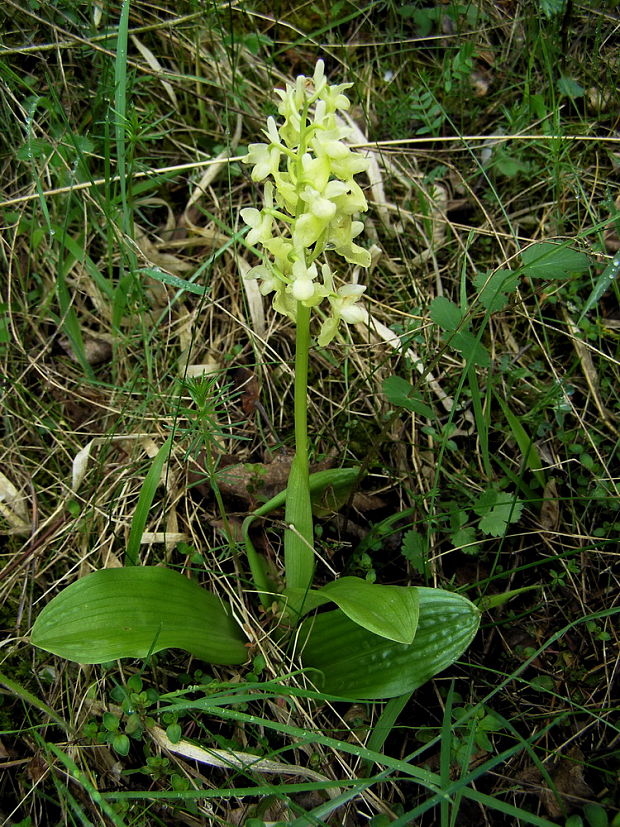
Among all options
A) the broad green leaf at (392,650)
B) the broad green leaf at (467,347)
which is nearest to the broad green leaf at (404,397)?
the broad green leaf at (467,347)

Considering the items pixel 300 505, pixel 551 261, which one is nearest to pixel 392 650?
pixel 300 505

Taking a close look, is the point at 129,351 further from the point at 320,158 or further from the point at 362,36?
the point at 362,36

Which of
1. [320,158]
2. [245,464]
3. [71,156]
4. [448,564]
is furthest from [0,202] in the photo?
[448,564]

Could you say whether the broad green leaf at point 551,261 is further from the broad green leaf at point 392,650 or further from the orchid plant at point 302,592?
the broad green leaf at point 392,650

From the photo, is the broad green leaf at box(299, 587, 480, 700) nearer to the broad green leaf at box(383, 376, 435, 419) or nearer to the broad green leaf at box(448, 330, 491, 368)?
the broad green leaf at box(383, 376, 435, 419)

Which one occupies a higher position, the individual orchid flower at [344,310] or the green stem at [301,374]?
the individual orchid flower at [344,310]

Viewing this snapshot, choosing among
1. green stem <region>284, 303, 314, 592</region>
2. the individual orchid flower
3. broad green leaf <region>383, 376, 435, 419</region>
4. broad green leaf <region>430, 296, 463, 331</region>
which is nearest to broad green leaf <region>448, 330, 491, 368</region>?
broad green leaf <region>430, 296, 463, 331</region>

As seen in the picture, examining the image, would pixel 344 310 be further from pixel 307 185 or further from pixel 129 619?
pixel 129 619
